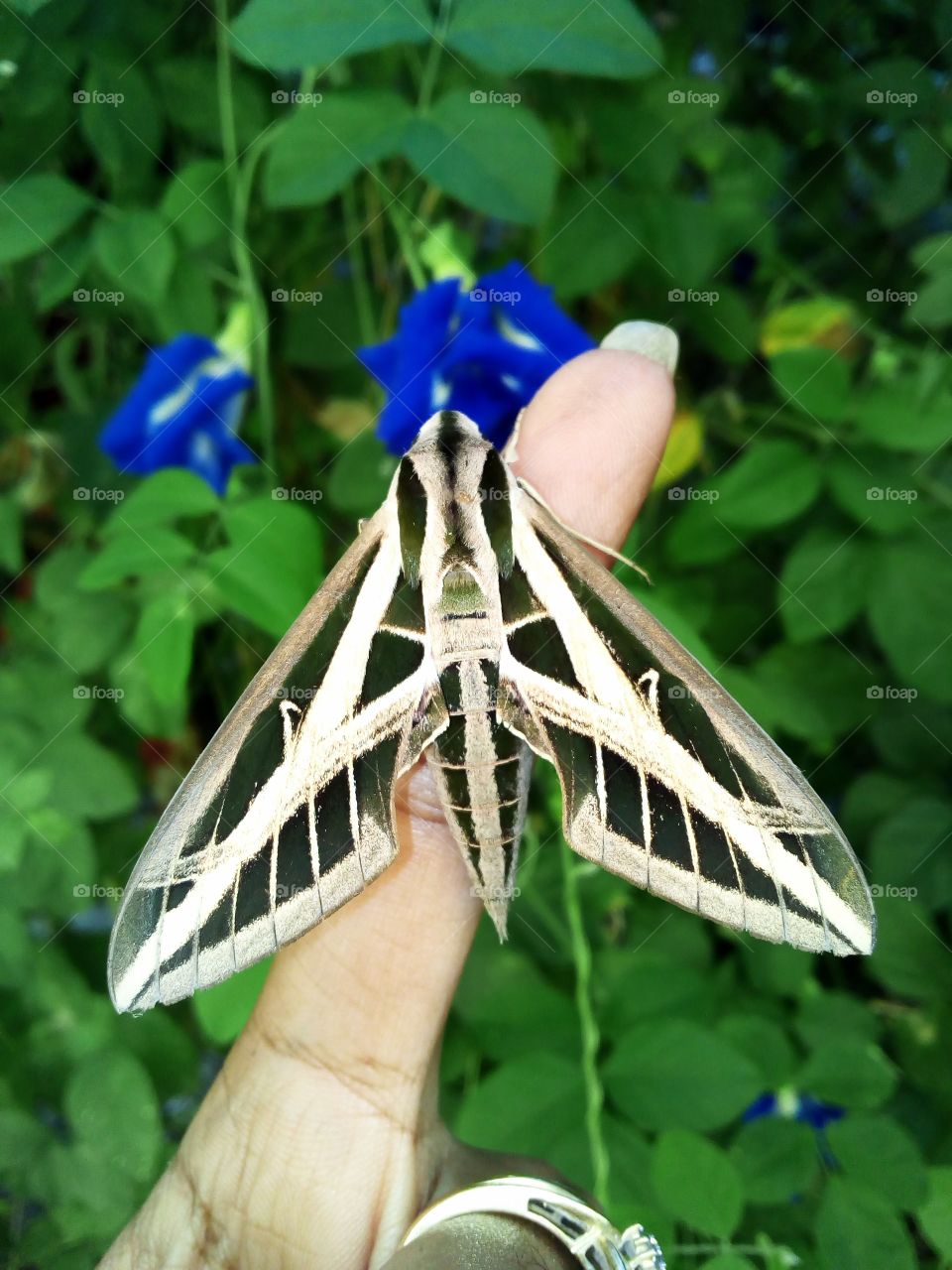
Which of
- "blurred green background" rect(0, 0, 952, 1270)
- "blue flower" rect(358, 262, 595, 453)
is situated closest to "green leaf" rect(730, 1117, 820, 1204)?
"blurred green background" rect(0, 0, 952, 1270)

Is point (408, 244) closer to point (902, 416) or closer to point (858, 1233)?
point (902, 416)

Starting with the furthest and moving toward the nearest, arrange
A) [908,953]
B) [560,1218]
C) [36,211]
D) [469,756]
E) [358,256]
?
[358,256]
[908,953]
[36,211]
[469,756]
[560,1218]

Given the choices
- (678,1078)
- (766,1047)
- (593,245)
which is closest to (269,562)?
(593,245)

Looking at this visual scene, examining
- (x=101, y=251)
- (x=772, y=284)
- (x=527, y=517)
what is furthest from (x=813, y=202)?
(x=101, y=251)

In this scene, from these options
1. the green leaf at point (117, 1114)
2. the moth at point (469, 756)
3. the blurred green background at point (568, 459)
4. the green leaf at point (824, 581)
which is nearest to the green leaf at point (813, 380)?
the blurred green background at point (568, 459)

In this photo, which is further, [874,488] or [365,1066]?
[874,488]

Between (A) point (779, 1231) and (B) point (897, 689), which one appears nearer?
(A) point (779, 1231)

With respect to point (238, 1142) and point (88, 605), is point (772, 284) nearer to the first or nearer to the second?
point (88, 605)

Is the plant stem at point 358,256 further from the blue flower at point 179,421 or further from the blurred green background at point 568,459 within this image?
the blue flower at point 179,421
